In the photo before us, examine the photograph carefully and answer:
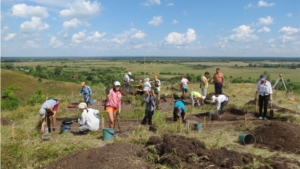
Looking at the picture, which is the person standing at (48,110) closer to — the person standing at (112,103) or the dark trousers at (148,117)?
the person standing at (112,103)

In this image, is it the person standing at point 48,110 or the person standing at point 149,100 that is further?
the person standing at point 149,100

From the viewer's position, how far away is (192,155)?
476 centimetres

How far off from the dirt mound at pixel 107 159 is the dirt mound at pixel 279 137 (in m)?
2.99

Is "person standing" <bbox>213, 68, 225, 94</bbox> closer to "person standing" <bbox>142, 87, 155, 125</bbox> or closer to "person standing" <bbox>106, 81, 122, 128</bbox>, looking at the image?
"person standing" <bbox>142, 87, 155, 125</bbox>

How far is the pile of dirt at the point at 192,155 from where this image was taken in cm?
456

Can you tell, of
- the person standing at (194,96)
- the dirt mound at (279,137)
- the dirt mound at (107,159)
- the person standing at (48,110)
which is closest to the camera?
the dirt mound at (107,159)

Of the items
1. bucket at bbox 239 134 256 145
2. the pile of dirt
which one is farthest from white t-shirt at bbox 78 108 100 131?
bucket at bbox 239 134 256 145

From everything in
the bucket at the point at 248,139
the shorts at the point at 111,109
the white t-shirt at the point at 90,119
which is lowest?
the bucket at the point at 248,139

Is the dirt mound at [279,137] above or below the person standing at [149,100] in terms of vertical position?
below

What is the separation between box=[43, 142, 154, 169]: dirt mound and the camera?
4492mm

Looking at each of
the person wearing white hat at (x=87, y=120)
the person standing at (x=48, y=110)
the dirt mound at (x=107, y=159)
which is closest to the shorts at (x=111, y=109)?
the person wearing white hat at (x=87, y=120)

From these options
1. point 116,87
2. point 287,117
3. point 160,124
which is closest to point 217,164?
point 160,124

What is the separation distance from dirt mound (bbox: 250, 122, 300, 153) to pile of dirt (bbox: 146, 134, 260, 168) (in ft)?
4.37

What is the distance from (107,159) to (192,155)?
60.4 inches
